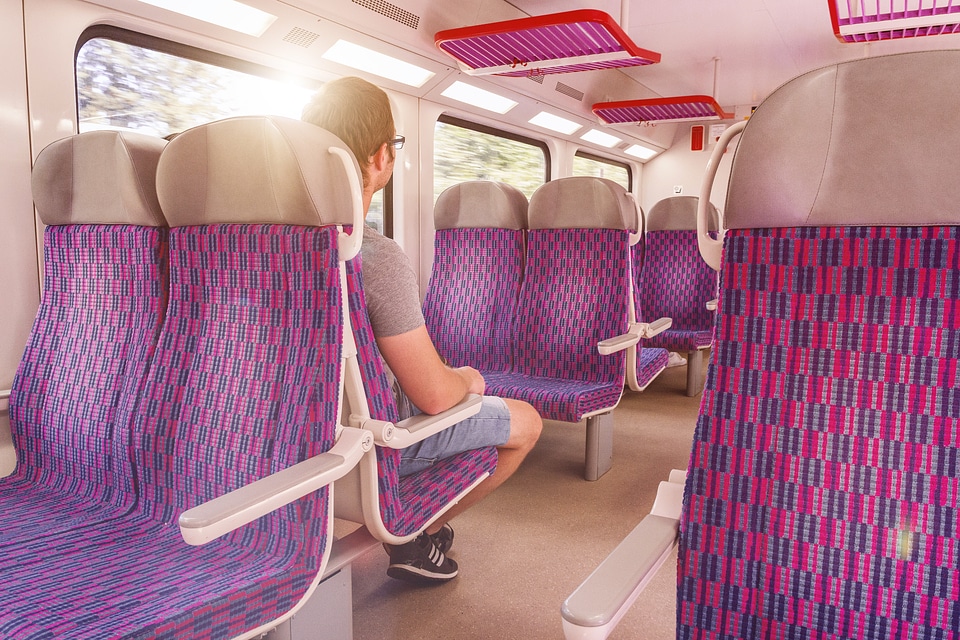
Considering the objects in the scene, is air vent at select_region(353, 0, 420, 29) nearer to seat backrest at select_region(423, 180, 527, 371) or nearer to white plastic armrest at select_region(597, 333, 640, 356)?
seat backrest at select_region(423, 180, 527, 371)

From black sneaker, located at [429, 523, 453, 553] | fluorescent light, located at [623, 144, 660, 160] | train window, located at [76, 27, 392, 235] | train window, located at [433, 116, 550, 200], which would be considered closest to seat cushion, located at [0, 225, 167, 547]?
train window, located at [76, 27, 392, 235]

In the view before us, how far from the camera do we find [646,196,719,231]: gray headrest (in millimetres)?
5156

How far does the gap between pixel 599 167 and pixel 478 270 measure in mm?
4130

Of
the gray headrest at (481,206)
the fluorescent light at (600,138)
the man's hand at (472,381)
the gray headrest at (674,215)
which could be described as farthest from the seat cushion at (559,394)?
the fluorescent light at (600,138)

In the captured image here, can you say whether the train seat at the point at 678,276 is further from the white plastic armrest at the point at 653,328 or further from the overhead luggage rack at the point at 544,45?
the overhead luggage rack at the point at 544,45

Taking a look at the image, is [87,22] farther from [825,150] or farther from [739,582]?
[739,582]

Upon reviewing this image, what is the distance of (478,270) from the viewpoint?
3619mm

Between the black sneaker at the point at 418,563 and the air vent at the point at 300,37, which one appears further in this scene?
the air vent at the point at 300,37

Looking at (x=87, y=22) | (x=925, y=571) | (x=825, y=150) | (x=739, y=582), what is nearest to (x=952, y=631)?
(x=925, y=571)

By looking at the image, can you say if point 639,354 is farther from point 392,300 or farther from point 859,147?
point 859,147

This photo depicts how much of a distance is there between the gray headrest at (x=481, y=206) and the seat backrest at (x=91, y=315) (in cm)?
194

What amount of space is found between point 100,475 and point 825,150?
1.87 metres

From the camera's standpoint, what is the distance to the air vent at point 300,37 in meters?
2.95

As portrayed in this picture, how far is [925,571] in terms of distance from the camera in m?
0.93
